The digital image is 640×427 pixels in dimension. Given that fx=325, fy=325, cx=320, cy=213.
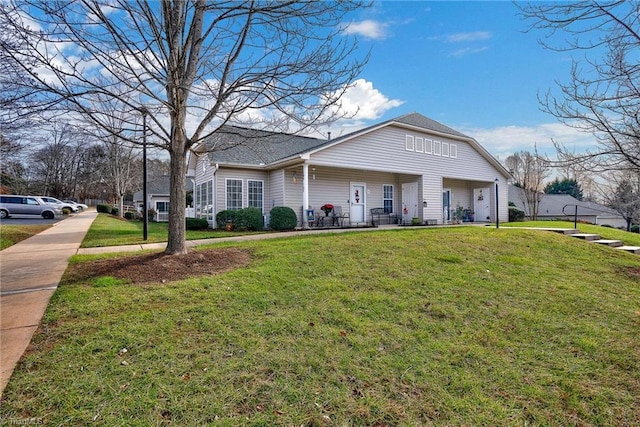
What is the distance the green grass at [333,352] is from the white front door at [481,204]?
1705cm

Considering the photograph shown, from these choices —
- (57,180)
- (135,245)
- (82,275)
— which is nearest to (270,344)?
(82,275)

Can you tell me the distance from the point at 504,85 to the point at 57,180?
193 feet

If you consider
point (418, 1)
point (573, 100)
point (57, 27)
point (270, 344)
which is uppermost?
point (418, 1)

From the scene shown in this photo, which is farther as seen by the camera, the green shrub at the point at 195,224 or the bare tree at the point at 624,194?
the green shrub at the point at 195,224

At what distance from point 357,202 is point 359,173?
1.54 m

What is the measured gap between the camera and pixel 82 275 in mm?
5227

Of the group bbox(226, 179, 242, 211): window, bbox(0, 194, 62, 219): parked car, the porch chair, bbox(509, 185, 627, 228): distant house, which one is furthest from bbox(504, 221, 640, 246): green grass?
bbox(0, 194, 62, 219): parked car

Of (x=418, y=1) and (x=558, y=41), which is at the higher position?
(x=418, y=1)

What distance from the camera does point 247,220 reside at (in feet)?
44.1

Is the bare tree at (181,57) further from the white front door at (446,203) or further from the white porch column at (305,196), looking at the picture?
the white front door at (446,203)

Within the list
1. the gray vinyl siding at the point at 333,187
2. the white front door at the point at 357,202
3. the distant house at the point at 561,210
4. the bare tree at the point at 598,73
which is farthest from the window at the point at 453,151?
the distant house at the point at 561,210

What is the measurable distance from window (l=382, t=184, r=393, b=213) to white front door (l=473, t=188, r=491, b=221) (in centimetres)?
724

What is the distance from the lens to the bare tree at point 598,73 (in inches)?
195

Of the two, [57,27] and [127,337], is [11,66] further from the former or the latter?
[127,337]
